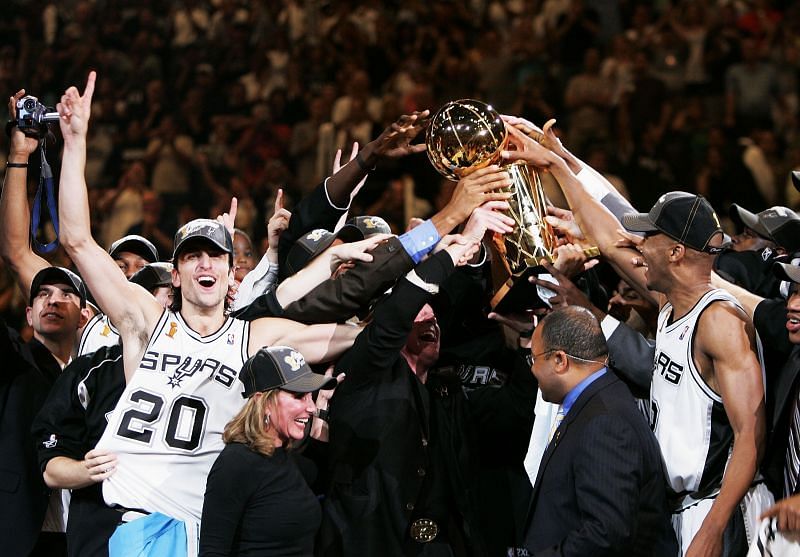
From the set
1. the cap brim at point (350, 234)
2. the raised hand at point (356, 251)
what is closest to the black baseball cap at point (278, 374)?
the raised hand at point (356, 251)

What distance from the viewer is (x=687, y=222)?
4.01 metres

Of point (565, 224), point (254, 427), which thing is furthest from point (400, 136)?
point (254, 427)

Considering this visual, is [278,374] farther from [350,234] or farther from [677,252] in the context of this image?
[350,234]

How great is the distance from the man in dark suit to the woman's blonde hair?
90 centimetres

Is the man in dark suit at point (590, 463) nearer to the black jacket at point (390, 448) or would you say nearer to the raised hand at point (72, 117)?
the black jacket at point (390, 448)

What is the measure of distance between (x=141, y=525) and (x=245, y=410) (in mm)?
592

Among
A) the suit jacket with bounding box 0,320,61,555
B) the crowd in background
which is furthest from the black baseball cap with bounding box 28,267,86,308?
the crowd in background

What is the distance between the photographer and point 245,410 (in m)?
3.81

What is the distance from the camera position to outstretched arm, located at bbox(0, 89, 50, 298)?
4867 mm

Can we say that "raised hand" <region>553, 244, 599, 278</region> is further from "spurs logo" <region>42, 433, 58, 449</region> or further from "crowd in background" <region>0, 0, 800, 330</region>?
"crowd in background" <region>0, 0, 800, 330</region>

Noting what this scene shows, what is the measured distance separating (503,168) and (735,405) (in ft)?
4.32

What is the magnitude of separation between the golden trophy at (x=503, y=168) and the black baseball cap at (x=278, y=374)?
98 cm

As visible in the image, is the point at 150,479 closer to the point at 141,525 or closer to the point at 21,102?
the point at 141,525

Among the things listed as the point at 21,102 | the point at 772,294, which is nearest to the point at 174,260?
the point at 21,102
